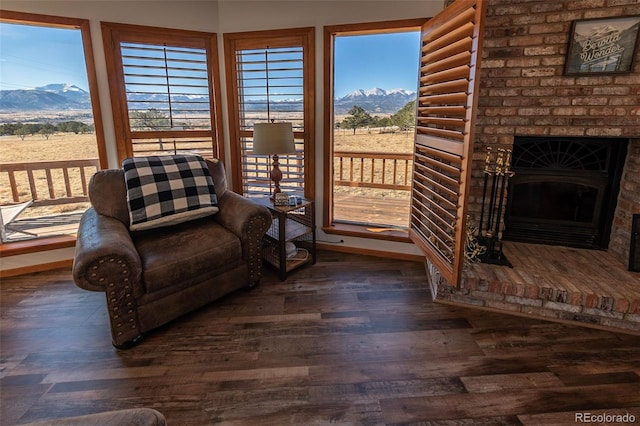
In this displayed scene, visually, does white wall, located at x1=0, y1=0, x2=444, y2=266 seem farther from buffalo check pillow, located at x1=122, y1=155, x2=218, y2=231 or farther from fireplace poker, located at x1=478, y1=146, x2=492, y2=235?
buffalo check pillow, located at x1=122, y1=155, x2=218, y2=231

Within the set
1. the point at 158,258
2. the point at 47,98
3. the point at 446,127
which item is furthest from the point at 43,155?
the point at 446,127

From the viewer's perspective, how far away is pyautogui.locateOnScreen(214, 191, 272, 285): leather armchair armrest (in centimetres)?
249

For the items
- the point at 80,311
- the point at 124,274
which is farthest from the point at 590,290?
the point at 80,311

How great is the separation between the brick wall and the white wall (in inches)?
24.6

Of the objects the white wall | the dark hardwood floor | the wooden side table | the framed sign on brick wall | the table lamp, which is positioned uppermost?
the white wall

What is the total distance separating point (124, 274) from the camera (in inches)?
75.2

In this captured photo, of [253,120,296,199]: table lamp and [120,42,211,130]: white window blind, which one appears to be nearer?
[253,120,296,199]: table lamp

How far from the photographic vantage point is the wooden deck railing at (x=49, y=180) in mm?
2951

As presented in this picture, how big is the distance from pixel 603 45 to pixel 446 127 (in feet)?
3.40

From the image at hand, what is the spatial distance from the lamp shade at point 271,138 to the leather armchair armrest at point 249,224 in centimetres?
43

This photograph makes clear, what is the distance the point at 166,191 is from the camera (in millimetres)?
2455

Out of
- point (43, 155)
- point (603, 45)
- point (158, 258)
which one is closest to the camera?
point (158, 258)

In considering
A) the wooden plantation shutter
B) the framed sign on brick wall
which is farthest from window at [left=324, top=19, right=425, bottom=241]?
the framed sign on brick wall

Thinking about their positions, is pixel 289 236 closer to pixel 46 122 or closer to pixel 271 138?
pixel 271 138
